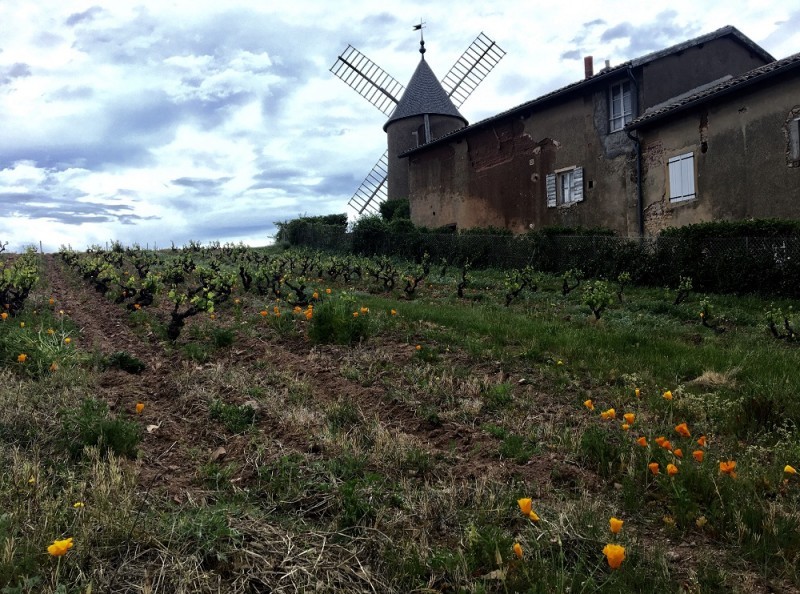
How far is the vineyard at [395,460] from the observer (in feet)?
8.24

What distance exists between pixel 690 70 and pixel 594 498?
20.1 metres

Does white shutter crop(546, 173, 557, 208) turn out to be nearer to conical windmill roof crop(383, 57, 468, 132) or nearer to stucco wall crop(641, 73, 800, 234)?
stucco wall crop(641, 73, 800, 234)

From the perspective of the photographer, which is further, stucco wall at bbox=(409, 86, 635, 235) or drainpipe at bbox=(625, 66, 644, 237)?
stucco wall at bbox=(409, 86, 635, 235)

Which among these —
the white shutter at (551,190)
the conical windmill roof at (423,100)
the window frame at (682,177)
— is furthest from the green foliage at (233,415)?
the conical windmill roof at (423,100)

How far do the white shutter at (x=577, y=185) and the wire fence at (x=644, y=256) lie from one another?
123 inches

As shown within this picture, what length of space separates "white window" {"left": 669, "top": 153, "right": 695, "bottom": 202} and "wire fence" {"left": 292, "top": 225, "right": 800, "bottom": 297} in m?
2.61

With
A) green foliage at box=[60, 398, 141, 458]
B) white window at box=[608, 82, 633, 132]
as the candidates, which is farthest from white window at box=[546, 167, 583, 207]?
green foliage at box=[60, 398, 141, 458]

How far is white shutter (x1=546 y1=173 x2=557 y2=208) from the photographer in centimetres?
2098

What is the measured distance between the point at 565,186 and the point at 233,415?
1874 cm

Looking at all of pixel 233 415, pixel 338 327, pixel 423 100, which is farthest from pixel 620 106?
pixel 233 415

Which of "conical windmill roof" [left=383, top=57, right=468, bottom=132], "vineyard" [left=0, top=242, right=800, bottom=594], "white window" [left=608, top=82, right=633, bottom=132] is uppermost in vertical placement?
"conical windmill roof" [left=383, top=57, right=468, bottom=132]

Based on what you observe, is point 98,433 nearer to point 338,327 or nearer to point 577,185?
point 338,327

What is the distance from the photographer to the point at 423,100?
98.7 feet

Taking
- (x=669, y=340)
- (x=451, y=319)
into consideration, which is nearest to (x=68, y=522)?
(x=451, y=319)
